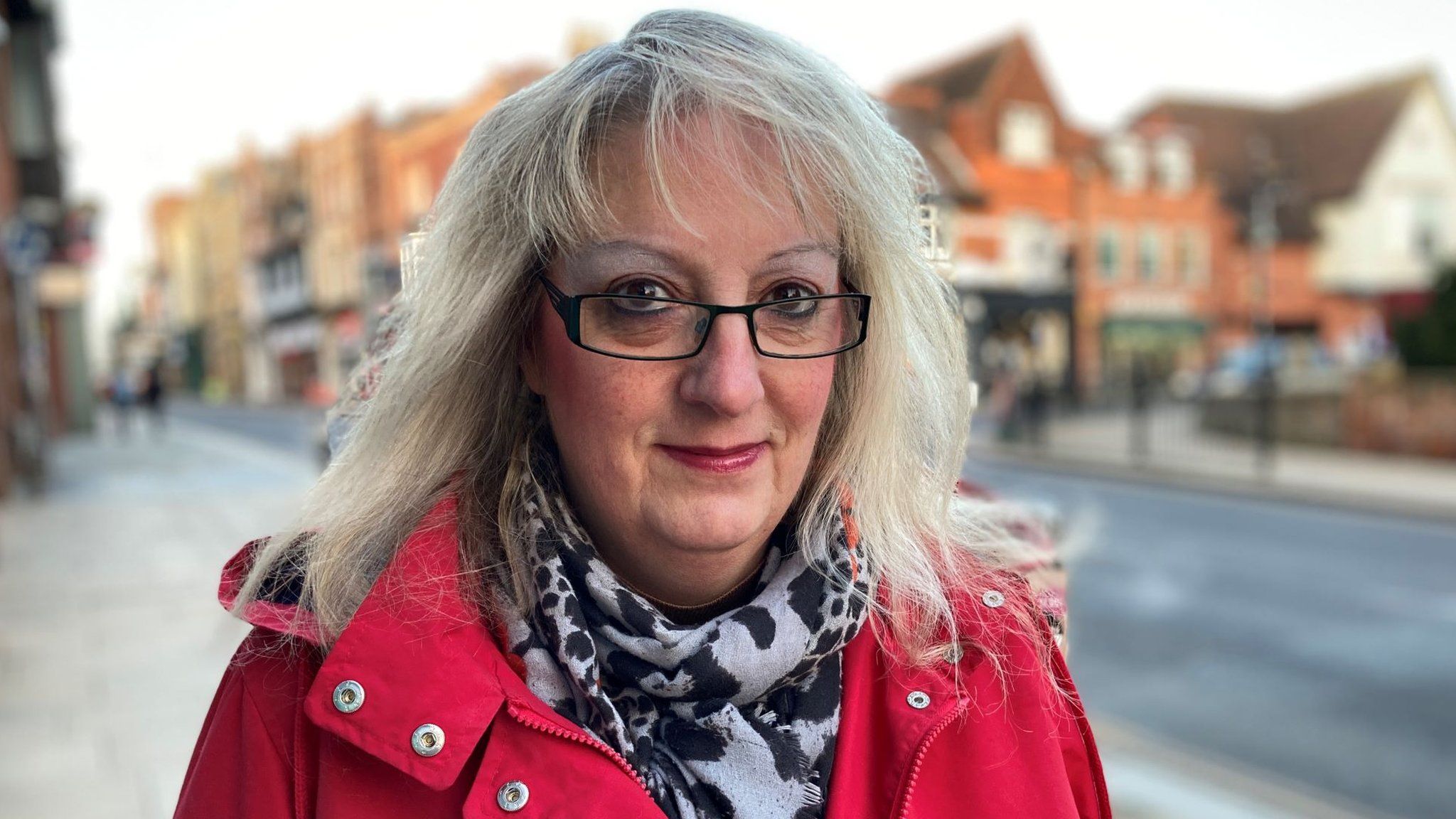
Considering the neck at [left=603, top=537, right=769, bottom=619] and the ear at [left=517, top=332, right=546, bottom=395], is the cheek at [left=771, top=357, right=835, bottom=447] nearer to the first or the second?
the neck at [left=603, top=537, right=769, bottom=619]

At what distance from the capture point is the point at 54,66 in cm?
2462

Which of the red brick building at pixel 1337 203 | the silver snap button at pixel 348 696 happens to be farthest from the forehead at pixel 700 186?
the red brick building at pixel 1337 203

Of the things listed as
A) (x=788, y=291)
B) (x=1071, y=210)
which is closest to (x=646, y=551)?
(x=788, y=291)

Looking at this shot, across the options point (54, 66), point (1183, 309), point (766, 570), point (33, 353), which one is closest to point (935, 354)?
point (766, 570)

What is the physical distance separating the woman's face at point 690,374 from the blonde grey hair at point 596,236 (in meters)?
0.03

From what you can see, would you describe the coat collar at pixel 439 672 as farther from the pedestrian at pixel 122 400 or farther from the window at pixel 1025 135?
the window at pixel 1025 135

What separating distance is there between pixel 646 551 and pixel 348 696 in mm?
437

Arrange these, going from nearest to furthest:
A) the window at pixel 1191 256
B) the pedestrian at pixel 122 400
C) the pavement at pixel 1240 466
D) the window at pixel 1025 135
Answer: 1. the pavement at pixel 1240 466
2. the pedestrian at pixel 122 400
3. the window at pixel 1025 135
4. the window at pixel 1191 256

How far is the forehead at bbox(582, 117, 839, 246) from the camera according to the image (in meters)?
1.49

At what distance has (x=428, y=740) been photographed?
1.35m

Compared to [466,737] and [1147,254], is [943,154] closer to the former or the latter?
[1147,254]

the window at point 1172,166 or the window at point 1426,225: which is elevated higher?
the window at point 1172,166

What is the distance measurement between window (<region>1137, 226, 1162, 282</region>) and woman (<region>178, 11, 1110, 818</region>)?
3626 centimetres

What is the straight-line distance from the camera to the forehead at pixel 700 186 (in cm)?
149
